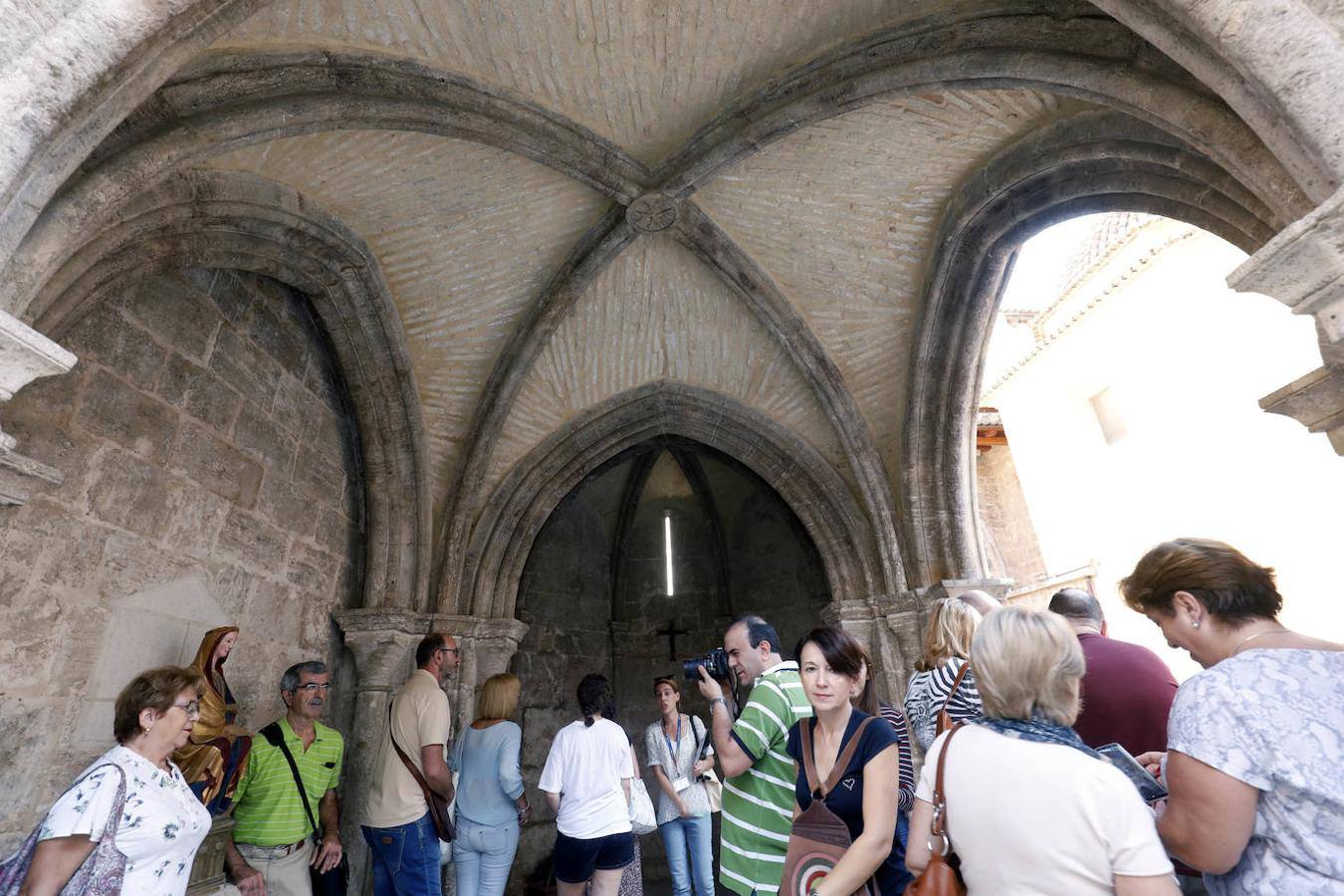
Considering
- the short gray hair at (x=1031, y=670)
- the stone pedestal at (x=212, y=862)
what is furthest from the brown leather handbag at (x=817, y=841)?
the stone pedestal at (x=212, y=862)

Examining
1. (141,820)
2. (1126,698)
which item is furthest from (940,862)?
(141,820)

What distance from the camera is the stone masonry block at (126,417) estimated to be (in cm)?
280

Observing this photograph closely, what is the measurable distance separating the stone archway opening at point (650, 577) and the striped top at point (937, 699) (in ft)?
17.0

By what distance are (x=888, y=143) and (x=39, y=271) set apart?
4.04 meters

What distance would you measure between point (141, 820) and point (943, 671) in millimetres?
2136

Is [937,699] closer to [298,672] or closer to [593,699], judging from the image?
[593,699]

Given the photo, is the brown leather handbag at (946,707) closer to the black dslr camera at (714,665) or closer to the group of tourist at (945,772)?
the group of tourist at (945,772)

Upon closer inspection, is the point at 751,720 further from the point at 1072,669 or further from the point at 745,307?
the point at 745,307

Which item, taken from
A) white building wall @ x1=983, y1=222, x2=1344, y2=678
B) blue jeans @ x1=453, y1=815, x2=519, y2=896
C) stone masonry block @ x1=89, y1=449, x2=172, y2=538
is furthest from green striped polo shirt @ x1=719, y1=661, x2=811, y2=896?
white building wall @ x1=983, y1=222, x2=1344, y2=678

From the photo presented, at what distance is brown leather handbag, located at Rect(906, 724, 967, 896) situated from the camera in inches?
44.4

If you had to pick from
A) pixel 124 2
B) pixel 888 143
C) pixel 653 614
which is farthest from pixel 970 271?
pixel 653 614

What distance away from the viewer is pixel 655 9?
3447 millimetres

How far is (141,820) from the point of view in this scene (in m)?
1.69

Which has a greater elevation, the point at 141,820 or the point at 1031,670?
the point at 1031,670
